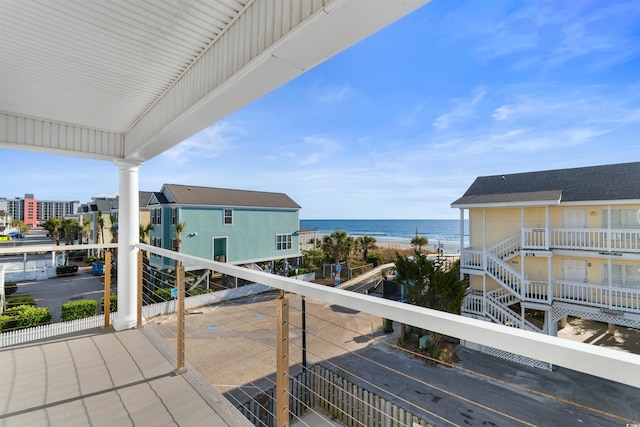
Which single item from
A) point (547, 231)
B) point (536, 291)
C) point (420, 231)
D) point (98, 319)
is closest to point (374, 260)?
point (536, 291)

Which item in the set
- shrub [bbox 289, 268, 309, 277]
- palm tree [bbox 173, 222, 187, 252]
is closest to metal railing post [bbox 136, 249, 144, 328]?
palm tree [bbox 173, 222, 187, 252]

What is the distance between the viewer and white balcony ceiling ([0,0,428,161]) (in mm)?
1530

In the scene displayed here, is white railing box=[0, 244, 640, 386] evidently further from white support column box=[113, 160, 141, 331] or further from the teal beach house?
the teal beach house

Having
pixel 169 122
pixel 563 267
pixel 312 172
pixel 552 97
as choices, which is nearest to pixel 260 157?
pixel 312 172

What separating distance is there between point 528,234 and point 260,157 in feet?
99.3

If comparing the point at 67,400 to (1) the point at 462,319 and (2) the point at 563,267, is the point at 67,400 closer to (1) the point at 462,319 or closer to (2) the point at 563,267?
(1) the point at 462,319

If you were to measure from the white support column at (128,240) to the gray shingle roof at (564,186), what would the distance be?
914cm

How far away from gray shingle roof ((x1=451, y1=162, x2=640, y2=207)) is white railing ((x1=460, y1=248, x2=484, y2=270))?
63.2 inches

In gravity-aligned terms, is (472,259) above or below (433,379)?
above

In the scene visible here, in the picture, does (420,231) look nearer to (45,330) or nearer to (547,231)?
(547,231)

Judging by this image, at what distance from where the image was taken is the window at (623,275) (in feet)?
26.3

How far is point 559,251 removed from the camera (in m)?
8.59

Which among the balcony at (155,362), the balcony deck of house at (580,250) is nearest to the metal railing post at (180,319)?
the balcony at (155,362)

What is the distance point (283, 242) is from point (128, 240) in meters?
13.2
